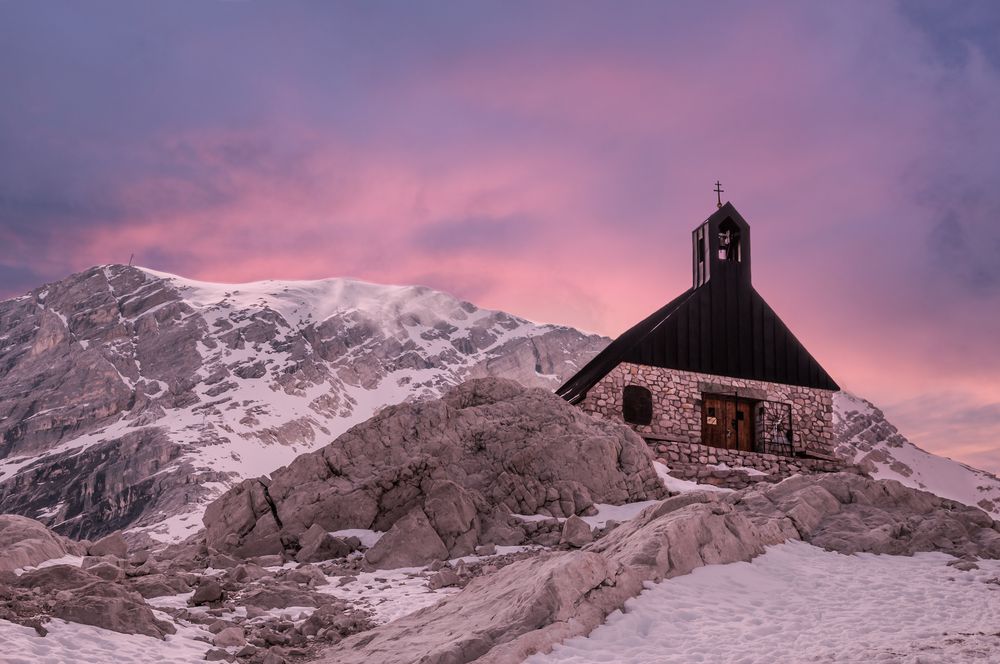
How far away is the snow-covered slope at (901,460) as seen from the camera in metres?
103

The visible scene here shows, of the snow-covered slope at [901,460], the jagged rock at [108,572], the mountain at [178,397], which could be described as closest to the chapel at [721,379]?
the jagged rock at [108,572]

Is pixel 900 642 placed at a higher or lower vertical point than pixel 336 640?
higher

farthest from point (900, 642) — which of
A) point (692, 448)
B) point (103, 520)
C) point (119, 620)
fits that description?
point (103, 520)

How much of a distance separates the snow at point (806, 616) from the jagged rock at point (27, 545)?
1361 cm

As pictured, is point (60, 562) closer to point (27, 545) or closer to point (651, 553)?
point (27, 545)

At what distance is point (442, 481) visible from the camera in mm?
20344

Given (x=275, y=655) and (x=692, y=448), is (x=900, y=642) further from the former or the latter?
(x=692, y=448)

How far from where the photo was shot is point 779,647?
9305 mm

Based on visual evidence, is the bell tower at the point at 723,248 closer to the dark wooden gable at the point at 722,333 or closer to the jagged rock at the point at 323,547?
the dark wooden gable at the point at 722,333

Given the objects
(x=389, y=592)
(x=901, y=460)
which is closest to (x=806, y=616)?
(x=389, y=592)

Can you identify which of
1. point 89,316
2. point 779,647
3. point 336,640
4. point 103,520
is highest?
point 89,316

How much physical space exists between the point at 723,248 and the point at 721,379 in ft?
22.0

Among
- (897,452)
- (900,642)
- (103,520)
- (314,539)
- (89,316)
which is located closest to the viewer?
(900,642)

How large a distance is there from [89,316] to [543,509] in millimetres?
207783
